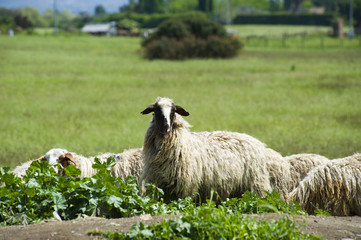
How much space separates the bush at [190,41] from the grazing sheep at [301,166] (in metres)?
28.4

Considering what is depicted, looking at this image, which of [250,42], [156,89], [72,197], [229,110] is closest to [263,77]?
[156,89]

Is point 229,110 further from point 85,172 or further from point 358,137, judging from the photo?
point 85,172

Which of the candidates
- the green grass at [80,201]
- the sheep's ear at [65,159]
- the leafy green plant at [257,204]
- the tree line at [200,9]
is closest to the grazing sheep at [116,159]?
the sheep's ear at [65,159]

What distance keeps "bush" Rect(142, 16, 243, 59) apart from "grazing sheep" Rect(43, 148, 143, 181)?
28.1 m

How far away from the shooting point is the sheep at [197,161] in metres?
6.60

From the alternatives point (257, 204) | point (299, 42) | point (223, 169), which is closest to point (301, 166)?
point (223, 169)

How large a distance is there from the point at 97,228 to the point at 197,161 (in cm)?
247

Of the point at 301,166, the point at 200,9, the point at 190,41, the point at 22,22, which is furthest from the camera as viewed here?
the point at 200,9

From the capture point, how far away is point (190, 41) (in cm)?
3588

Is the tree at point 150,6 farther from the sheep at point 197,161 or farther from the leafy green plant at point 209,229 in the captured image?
the leafy green plant at point 209,229

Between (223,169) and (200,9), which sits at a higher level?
(200,9)

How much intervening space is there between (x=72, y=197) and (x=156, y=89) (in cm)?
1683

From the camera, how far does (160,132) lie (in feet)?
21.3

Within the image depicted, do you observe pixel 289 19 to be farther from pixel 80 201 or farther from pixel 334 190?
pixel 80 201
